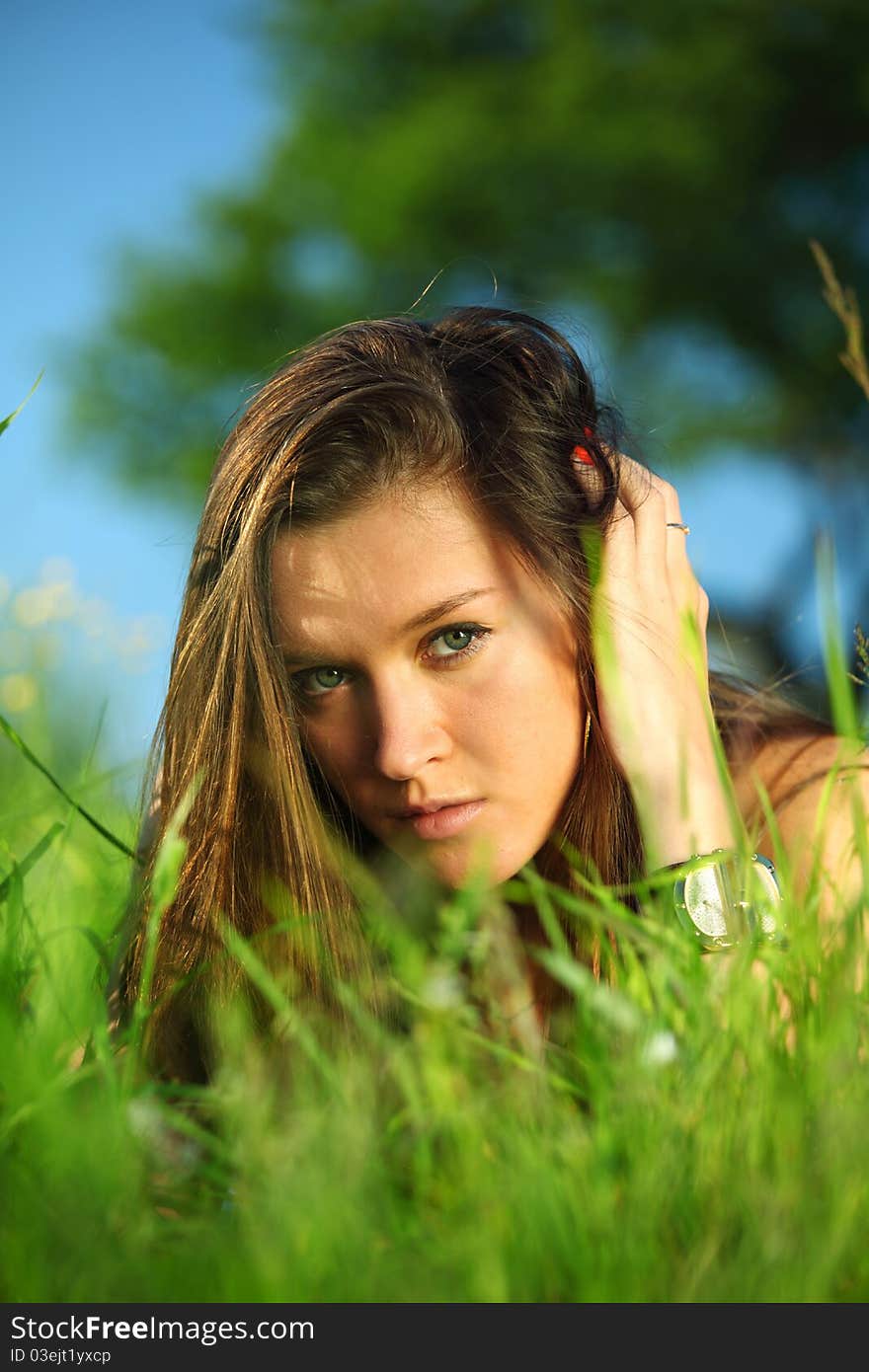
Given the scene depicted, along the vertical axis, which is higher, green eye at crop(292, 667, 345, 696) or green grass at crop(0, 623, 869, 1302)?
green eye at crop(292, 667, 345, 696)

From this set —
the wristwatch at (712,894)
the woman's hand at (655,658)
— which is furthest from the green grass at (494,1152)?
the woman's hand at (655,658)

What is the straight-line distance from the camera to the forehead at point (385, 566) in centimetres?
234

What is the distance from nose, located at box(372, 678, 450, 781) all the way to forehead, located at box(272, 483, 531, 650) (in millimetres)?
115

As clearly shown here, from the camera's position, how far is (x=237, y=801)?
2.67 metres

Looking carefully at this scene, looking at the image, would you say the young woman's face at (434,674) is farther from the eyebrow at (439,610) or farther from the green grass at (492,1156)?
the green grass at (492,1156)

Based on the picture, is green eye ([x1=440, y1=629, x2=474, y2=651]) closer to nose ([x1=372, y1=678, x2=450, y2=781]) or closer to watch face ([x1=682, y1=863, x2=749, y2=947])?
nose ([x1=372, y1=678, x2=450, y2=781])

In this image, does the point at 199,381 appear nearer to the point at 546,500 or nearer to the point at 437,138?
the point at 437,138

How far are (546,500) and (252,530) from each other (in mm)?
579

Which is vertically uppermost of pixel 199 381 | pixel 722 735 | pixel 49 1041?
pixel 199 381

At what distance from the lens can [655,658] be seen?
2496 mm

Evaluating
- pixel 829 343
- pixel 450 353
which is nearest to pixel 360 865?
pixel 450 353

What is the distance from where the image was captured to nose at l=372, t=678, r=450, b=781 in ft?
7.61

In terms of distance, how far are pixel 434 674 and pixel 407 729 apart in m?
0.12

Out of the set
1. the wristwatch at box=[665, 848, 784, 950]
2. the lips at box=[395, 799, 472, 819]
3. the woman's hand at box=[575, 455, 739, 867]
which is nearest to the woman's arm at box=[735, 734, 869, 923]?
the woman's hand at box=[575, 455, 739, 867]
